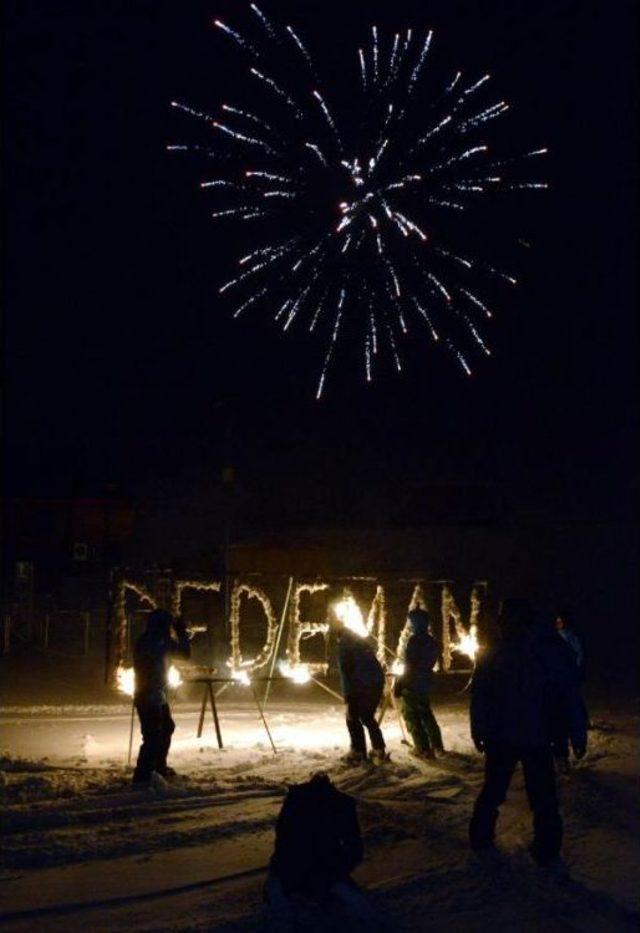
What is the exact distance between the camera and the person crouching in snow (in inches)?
255

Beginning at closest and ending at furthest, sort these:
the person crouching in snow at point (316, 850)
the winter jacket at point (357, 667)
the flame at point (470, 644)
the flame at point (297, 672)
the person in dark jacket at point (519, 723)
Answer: the person crouching in snow at point (316, 850)
the person in dark jacket at point (519, 723)
the winter jacket at point (357, 667)
the flame at point (297, 672)
the flame at point (470, 644)

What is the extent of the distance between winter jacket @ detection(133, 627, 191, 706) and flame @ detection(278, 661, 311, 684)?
14.4 feet

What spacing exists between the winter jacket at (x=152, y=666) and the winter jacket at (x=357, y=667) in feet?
6.97

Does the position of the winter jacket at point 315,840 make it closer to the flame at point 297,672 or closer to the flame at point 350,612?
the flame at point 350,612

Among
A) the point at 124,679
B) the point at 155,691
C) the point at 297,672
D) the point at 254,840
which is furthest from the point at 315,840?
the point at 297,672

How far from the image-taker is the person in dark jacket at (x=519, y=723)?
301 inches

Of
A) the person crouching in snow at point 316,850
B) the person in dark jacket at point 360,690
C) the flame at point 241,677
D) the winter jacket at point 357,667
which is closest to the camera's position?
the person crouching in snow at point 316,850

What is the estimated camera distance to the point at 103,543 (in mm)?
45281

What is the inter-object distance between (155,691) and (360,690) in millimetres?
2427

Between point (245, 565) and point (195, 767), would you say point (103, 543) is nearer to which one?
point (245, 565)

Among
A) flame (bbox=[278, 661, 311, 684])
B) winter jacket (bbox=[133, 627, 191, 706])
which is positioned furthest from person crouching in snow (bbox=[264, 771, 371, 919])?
flame (bbox=[278, 661, 311, 684])

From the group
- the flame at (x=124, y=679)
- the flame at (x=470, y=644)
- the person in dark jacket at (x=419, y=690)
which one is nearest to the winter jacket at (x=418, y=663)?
the person in dark jacket at (x=419, y=690)

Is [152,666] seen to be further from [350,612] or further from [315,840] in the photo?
[315,840]

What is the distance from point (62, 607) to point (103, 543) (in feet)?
51.2
